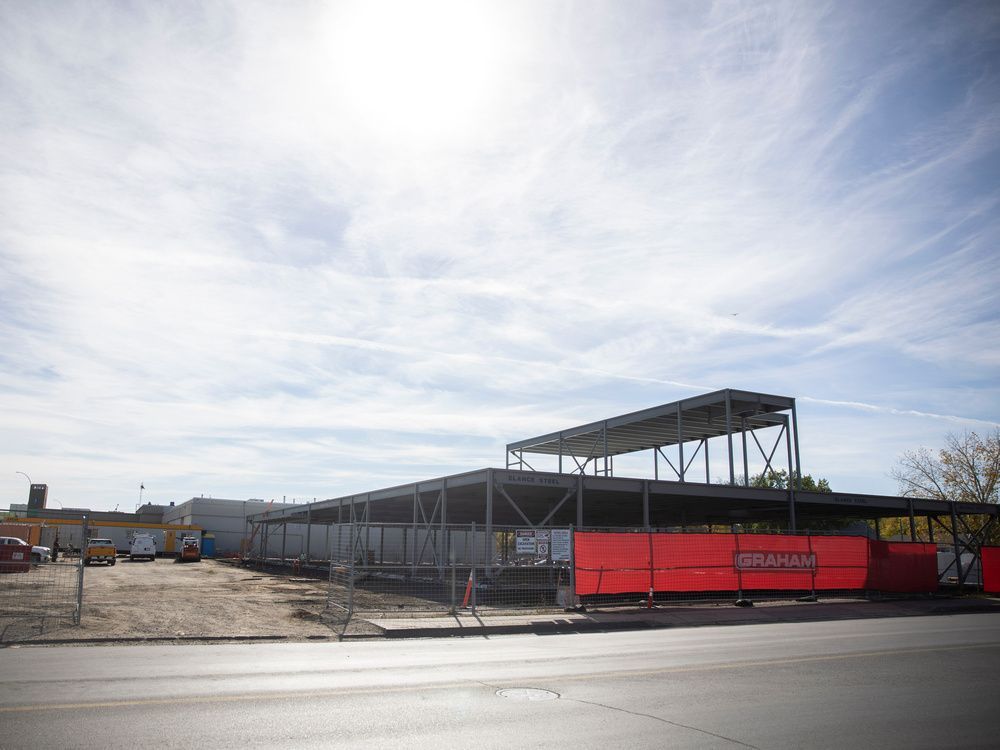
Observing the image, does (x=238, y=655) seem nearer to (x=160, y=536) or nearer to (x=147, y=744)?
(x=147, y=744)

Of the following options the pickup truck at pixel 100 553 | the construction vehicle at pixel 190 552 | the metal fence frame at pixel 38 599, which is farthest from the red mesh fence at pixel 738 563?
the construction vehicle at pixel 190 552

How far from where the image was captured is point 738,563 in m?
23.9

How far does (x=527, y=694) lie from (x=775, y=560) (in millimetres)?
18205

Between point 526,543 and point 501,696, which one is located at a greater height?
point 526,543

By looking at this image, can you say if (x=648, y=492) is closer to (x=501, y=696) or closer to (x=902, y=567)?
(x=902, y=567)

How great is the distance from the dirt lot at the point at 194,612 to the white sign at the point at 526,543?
586 cm

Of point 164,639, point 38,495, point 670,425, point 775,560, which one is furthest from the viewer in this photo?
point 38,495

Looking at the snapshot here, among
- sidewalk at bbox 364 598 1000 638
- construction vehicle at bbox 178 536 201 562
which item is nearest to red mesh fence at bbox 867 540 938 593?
sidewalk at bbox 364 598 1000 638

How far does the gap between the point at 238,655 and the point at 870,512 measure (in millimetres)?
39289

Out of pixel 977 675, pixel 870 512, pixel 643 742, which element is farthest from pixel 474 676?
pixel 870 512

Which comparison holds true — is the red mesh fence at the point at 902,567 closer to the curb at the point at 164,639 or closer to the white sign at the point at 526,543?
the white sign at the point at 526,543

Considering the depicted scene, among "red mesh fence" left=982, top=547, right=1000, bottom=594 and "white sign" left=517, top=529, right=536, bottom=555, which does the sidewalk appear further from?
"red mesh fence" left=982, top=547, right=1000, bottom=594

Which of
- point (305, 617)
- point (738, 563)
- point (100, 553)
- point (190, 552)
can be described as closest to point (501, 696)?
point (305, 617)

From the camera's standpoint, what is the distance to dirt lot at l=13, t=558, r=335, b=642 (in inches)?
593
